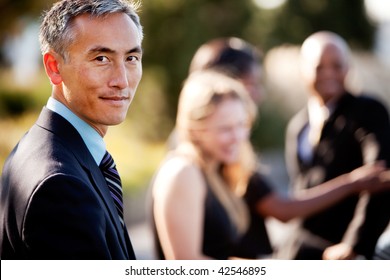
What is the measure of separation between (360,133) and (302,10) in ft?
38.9

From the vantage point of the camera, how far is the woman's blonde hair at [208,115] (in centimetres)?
275

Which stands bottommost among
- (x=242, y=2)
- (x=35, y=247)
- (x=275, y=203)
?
(x=35, y=247)

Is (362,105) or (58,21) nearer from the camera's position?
(58,21)

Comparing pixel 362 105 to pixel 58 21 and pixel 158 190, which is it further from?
pixel 58 21

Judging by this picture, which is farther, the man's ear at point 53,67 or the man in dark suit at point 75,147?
the man's ear at point 53,67

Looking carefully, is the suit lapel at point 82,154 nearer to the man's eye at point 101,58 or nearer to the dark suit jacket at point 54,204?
the dark suit jacket at point 54,204

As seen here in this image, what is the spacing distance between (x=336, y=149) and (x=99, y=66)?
2.04 m

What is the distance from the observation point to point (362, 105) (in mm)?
3445

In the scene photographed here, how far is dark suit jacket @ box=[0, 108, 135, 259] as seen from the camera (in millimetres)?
1451

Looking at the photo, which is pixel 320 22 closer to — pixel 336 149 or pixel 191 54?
pixel 191 54

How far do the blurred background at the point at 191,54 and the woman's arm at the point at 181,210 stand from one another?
7.53 metres

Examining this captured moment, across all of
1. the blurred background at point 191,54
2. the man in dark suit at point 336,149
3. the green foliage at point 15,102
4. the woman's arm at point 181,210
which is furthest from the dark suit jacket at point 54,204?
the green foliage at point 15,102

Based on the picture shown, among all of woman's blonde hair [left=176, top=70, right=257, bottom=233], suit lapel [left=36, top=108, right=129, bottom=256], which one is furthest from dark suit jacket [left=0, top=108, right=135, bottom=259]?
woman's blonde hair [left=176, top=70, right=257, bottom=233]

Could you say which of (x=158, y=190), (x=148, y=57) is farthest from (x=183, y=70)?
(x=158, y=190)
